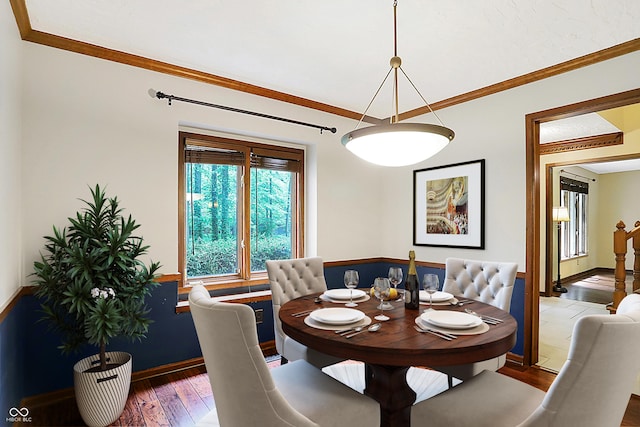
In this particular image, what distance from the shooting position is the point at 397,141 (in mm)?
1859

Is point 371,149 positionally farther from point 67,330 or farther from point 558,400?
point 67,330

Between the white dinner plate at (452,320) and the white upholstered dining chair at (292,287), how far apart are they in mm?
783

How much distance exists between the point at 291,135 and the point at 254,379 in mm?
2682

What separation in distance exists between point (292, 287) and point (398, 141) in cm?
137

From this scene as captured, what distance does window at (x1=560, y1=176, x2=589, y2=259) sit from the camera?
7.03 meters

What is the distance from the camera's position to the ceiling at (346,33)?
6.61 feet

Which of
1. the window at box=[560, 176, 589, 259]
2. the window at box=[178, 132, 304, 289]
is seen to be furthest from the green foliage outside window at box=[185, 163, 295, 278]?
the window at box=[560, 176, 589, 259]

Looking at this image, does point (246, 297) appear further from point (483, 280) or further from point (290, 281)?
point (483, 280)

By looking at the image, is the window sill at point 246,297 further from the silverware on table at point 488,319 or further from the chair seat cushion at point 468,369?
the silverware on table at point 488,319

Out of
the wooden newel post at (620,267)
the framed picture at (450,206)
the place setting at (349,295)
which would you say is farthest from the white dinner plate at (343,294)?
the wooden newel post at (620,267)

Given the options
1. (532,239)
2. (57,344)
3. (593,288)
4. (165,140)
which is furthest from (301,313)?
(593,288)

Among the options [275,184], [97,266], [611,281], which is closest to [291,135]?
[275,184]

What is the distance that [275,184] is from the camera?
12.2 feet

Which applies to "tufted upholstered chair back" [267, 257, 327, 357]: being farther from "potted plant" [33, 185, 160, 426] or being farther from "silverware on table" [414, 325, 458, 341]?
"silverware on table" [414, 325, 458, 341]
